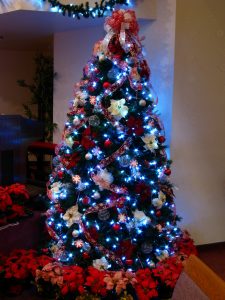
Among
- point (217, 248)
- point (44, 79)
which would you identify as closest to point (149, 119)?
point (217, 248)

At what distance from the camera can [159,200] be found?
2.75 m

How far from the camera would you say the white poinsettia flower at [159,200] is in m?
2.74

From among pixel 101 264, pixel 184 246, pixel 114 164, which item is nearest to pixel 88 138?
pixel 114 164

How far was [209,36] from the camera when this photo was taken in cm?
340

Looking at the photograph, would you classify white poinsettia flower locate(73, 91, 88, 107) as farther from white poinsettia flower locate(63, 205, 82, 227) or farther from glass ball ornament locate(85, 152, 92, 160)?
white poinsettia flower locate(63, 205, 82, 227)

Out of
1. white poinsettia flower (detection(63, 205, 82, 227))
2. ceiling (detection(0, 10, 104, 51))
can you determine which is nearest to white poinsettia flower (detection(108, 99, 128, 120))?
white poinsettia flower (detection(63, 205, 82, 227))

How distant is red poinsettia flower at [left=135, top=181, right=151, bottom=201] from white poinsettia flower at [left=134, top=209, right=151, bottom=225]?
0.11m

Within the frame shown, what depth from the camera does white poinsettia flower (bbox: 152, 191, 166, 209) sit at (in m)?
2.74

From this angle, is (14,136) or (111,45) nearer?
(111,45)

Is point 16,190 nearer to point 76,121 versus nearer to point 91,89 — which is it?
point 76,121

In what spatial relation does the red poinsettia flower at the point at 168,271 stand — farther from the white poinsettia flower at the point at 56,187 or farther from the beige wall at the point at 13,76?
the beige wall at the point at 13,76

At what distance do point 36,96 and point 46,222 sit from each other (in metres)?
3.50

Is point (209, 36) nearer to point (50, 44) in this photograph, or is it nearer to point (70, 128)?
point (70, 128)

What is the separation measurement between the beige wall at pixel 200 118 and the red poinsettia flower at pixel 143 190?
33.2 inches
